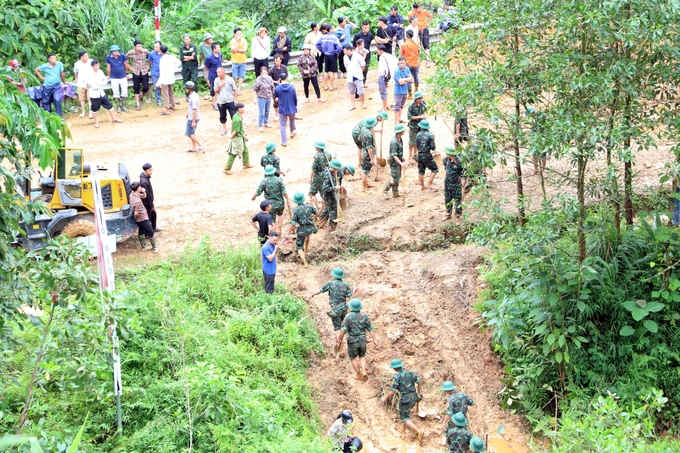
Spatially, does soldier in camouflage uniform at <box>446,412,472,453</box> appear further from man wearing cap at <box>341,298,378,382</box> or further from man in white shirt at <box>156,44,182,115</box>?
man in white shirt at <box>156,44,182,115</box>

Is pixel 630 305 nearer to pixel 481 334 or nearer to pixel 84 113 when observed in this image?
pixel 481 334

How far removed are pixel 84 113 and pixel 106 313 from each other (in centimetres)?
1280

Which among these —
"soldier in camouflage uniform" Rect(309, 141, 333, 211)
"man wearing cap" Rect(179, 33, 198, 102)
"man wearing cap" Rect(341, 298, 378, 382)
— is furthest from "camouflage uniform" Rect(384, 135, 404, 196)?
"man wearing cap" Rect(179, 33, 198, 102)

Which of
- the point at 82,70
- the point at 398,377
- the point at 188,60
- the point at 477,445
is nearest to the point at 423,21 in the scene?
the point at 188,60

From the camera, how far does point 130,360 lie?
1205 centimetres

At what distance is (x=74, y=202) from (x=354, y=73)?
26.6 feet

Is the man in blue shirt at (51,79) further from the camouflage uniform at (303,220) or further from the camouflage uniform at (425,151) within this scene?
the camouflage uniform at (425,151)

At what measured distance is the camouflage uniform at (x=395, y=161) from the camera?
1678cm

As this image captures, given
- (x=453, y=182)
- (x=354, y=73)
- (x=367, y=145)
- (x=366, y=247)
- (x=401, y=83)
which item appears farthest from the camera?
(x=354, y=73)

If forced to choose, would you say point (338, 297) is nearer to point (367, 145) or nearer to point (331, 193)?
point (331, 193)

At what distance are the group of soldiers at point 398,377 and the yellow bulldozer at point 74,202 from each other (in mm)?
3843

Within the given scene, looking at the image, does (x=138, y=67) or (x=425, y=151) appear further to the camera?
(x=138, y=67)

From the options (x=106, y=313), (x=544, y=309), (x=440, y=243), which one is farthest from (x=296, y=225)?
(x=106, y=313)

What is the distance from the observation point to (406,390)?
11.9 metres
